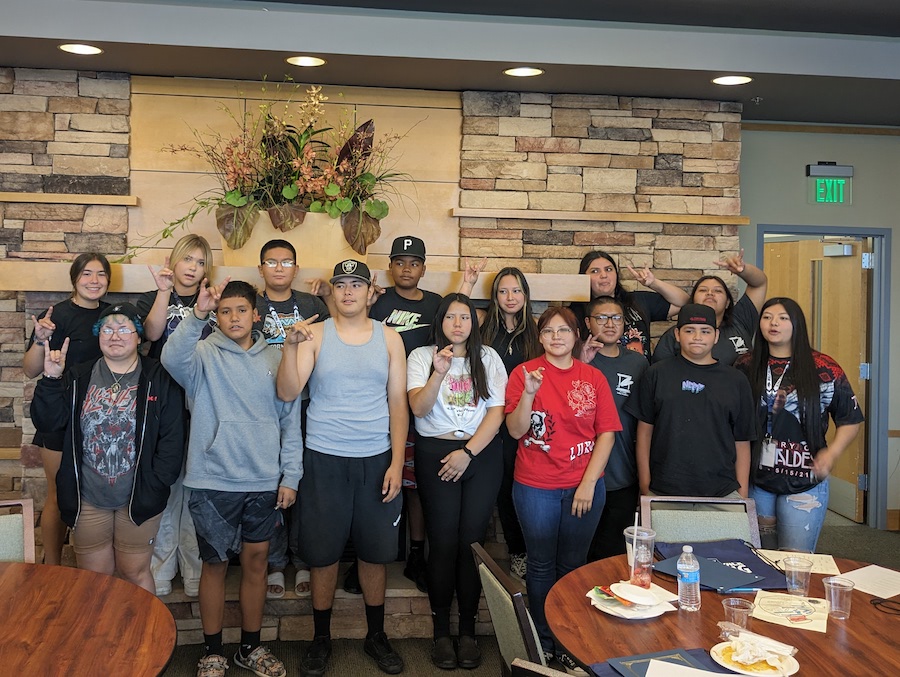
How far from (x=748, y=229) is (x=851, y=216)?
0.77 metres

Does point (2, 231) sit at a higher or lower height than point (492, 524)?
higher

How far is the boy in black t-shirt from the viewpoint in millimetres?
3285

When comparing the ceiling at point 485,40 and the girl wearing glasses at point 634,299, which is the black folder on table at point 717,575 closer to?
the girl wearing glasses at point 634,299

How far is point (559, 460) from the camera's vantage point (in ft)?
10.5

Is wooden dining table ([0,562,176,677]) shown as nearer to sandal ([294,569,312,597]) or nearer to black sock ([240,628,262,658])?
black sock ([240,628,262,658])

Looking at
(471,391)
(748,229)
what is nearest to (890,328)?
(748,229)

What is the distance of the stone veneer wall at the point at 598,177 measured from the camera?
4.71 m

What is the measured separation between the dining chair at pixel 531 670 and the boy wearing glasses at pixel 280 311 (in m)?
1.90

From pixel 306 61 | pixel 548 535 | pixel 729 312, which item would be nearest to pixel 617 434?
pixel 548 535

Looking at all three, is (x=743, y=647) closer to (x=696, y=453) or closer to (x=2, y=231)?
(x=696, y=453)

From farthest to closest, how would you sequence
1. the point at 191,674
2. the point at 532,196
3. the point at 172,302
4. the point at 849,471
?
the point at 849,471 < the point at 532,196 < the point at 172,302 < the point at 191,674

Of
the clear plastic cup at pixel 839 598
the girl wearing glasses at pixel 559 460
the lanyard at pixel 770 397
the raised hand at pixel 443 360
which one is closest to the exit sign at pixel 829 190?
the lanyard at pixel 770 397

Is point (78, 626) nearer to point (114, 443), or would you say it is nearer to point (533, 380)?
point (114, 443)

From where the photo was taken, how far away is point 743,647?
1.82 m
